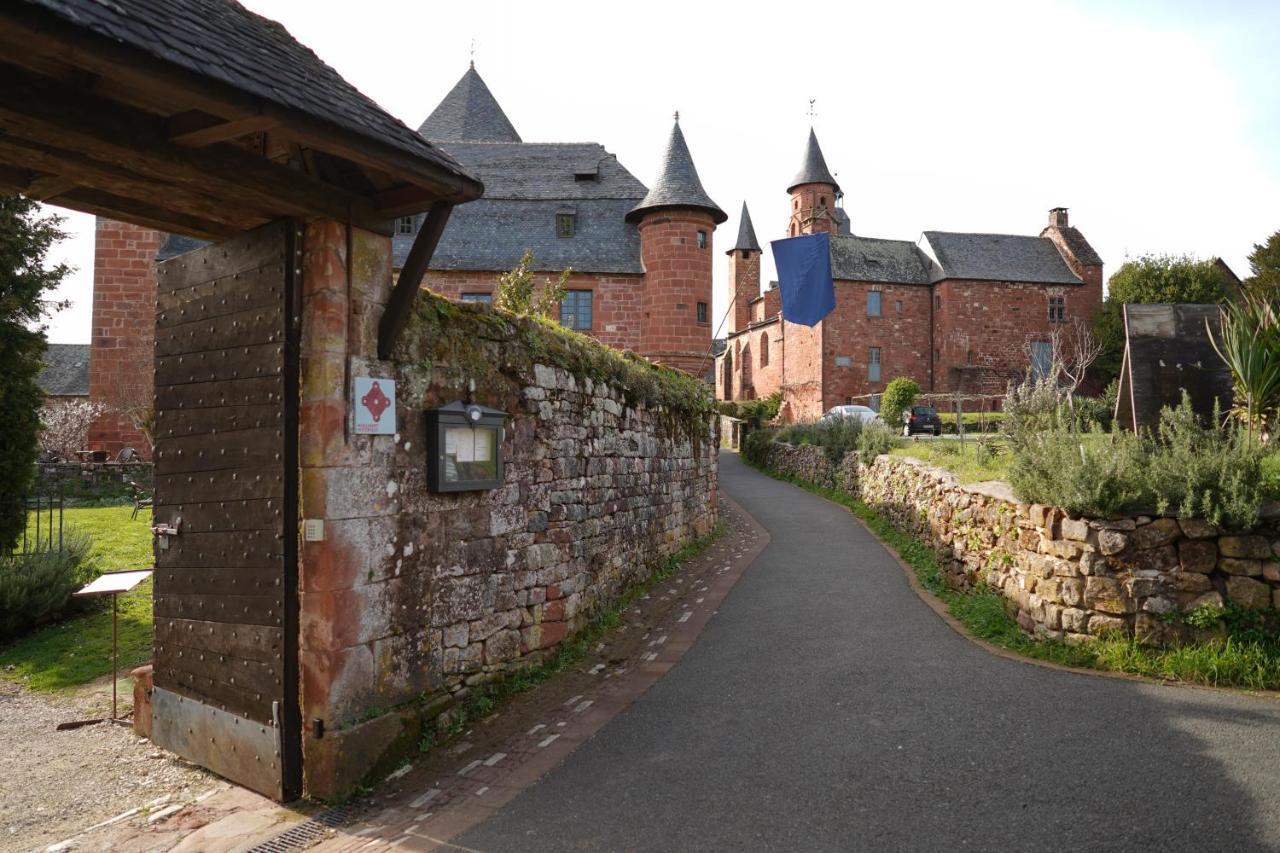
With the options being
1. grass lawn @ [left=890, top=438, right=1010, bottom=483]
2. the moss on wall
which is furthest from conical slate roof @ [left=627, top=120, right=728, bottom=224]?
the moss on wall

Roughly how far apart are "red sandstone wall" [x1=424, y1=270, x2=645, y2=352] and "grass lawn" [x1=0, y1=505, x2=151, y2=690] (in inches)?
496

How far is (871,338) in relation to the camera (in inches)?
1623

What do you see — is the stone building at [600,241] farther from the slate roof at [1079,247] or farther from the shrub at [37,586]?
the slate roof at [1079,247]

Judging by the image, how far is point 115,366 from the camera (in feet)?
75.8

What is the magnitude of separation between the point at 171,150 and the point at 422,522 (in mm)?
2586

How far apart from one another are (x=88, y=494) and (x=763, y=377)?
35.5 m

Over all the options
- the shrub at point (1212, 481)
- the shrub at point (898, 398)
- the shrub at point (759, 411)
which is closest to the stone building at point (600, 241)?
the shrub at point (898, 398)

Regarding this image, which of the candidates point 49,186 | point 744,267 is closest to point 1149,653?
point 49,186

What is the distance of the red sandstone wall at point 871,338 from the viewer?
40.4 m

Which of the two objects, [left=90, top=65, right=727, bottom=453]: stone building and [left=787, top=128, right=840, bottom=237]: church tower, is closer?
[left=90, top=65, right=727, bottom=453]: stone building

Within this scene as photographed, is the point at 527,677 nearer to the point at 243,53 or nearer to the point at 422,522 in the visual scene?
the point at 422,522

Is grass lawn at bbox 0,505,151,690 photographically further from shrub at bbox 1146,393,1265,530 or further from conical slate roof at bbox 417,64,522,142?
conical slate roof at bbox 417,64,522,142

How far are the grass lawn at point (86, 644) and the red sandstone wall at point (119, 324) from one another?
1298 cm

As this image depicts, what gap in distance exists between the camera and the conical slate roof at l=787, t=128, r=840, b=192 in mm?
49531
